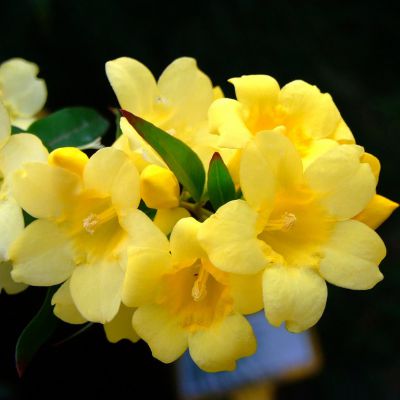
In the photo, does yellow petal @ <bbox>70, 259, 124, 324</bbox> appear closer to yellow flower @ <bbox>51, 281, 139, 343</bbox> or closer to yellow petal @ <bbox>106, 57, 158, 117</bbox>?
yellow flower @ <bbox>51, 281, 139, 343</bbox>

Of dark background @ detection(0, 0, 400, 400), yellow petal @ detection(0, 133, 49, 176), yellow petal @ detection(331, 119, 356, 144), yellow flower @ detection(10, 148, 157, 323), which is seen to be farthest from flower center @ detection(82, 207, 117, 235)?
dark background @ detection(0, 0, 400, 400)

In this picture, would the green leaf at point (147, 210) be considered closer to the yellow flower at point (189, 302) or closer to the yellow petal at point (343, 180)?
the yellow flower at point (189, 302)

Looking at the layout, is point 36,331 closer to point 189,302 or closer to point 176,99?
point 189,302

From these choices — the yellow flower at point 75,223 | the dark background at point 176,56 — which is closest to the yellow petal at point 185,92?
the yellow flower at point 75,223

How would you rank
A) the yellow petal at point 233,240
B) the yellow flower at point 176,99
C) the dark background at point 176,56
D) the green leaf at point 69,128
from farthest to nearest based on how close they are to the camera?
the dark background at point 176,56, the green leaf at point 69,128, the yellow flower at point 176,99, the yellow petal at point 233,240

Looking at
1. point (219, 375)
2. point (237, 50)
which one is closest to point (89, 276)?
point (237, 50)

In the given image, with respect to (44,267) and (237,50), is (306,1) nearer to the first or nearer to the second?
(237,50)
